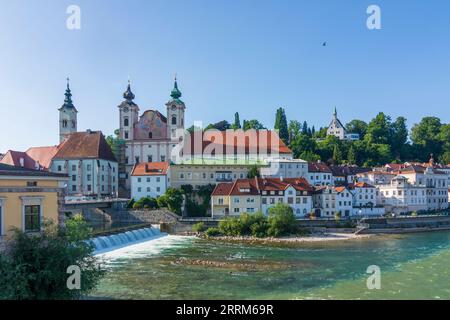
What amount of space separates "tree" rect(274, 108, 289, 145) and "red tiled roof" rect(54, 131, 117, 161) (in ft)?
143

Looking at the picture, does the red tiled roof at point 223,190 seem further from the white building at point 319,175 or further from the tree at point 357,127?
the tree at point 357,127

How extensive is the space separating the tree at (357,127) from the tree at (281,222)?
245 feet

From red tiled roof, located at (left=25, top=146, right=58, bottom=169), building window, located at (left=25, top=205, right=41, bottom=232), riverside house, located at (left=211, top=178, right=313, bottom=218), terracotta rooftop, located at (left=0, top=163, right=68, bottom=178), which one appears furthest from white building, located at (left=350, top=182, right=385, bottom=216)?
building window, located at (left=25, top=205, right=41, bottom=232)

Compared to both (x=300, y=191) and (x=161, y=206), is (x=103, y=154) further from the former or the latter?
(x=300, y=191)

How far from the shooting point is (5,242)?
1501 centimetres

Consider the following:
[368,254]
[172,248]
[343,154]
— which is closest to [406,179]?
[343,154]

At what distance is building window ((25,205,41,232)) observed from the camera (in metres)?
16.1

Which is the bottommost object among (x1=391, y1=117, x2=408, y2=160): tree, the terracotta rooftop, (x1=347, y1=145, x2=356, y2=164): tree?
the terracotta rooftop

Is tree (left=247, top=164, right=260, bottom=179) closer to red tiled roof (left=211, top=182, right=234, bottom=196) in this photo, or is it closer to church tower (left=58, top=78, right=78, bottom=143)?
red tiled roof (left=211, top=182, right=234, bottom=196)

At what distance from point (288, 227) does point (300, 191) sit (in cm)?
985

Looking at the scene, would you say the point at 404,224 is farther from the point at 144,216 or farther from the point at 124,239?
the point at 124,239

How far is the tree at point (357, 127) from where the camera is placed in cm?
11594

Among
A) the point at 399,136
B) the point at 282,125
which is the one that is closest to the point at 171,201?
the point at 282,125

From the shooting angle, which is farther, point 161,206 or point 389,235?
point 161,206
